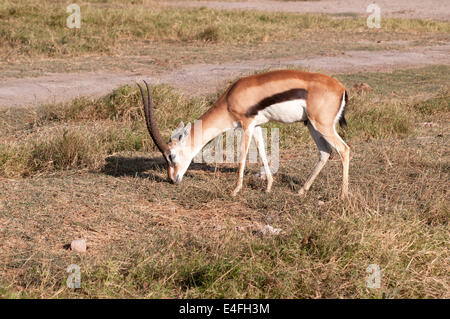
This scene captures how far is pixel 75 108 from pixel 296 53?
327 inches

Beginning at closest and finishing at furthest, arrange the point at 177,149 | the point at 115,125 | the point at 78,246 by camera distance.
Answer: the point at 78,246
the point at 177,149
the point at 115,125

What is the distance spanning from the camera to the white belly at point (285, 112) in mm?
5680

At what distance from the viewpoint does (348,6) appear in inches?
1179

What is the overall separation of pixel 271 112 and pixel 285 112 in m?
0.13

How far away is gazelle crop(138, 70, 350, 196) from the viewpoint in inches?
223

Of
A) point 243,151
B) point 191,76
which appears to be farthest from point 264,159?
point 191,76

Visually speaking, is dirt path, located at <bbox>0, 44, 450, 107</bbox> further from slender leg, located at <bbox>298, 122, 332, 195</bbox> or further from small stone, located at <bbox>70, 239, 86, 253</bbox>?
small stone, located at <bbox>70, 239, 86, 253</bbox>

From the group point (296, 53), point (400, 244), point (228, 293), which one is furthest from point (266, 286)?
point (296, 53)

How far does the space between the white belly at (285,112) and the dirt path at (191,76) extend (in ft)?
12.8

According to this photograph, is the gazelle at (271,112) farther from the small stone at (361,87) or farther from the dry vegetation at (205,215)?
the small stone at (361,87)

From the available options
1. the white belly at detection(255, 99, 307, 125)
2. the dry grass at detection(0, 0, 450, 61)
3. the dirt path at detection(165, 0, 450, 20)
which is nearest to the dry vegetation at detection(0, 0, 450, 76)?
the dry grass at detection(0, 0, 450, 61)

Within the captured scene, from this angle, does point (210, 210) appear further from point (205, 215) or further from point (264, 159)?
point (264, 159)

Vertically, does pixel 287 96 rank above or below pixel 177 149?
above
